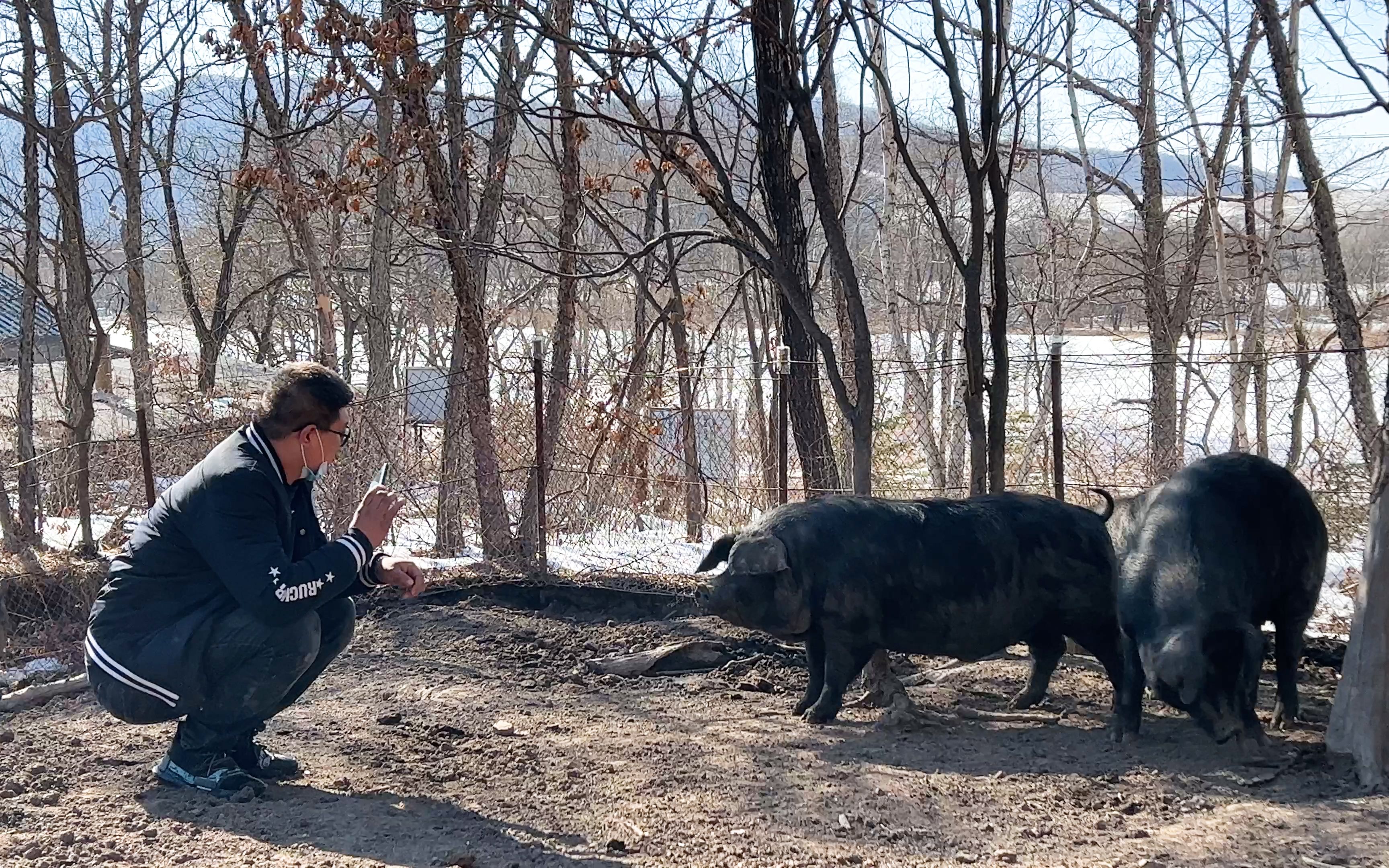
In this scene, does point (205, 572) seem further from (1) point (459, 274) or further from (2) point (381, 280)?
(2) point (381, 280)

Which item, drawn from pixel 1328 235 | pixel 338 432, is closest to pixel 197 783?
pixel 338 432

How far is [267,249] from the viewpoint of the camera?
20953mm

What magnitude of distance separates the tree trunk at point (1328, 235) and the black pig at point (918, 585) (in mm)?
4803

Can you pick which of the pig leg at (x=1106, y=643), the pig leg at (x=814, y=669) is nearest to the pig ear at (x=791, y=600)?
the pig leg at (x=814, y=669)

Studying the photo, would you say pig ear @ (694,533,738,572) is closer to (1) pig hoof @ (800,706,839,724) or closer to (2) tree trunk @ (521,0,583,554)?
(1) pig hoof @ (800,706,839,724)

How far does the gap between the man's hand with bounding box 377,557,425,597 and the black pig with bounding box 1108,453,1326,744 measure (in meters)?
2.78

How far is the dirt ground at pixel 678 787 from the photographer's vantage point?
3594 mm

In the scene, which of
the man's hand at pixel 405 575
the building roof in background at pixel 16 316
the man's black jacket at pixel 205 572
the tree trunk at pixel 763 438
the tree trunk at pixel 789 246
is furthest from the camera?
the building roof in background at pixel 16 316

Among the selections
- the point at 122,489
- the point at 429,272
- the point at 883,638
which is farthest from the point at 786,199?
the point at 429,272

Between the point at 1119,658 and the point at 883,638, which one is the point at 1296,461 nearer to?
the point at 1119,658

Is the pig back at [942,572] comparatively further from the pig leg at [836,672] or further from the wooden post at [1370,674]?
the wooden post at [1370,674]

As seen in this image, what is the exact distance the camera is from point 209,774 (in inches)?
161

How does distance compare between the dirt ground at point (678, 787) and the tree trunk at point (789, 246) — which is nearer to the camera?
the dirt ground at point (678, 787)

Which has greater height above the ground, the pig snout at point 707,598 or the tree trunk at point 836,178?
the tree trunk at point 836,178
